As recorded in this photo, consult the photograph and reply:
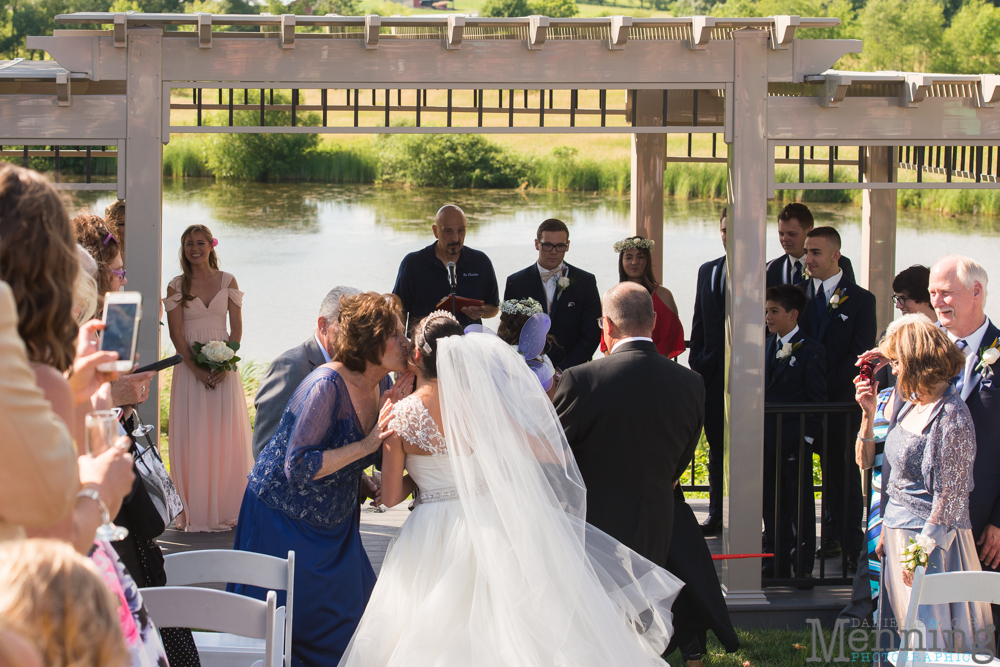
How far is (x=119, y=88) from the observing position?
4348 mm

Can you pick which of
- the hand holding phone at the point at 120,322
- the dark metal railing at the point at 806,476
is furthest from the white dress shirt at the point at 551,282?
the hand holding phone at the point at 120,322

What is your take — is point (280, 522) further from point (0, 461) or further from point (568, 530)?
point (0, 461)

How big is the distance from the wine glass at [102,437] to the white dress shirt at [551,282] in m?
4.25

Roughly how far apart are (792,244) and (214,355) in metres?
3.66

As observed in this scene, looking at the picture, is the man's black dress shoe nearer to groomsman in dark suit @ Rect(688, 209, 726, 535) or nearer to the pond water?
groomsman in dark suit @ Rect(688, 209, 726, 535)

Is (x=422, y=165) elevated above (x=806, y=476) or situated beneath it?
elevated above

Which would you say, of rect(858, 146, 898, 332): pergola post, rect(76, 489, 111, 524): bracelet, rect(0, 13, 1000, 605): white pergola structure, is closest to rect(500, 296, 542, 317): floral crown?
rect(0, 13, 1000, 605): white pergola structure

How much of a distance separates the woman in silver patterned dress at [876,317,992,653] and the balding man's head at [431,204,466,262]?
322cm

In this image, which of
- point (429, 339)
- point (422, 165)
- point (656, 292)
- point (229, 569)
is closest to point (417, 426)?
point (429, 339)

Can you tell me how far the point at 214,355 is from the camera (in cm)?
542

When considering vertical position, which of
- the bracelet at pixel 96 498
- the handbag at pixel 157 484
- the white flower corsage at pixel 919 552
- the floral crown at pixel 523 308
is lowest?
the white flower corsage at pixel 919 552

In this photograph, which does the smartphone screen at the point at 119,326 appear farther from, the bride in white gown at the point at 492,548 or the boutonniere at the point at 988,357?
the boutonniere at the point at 988,357

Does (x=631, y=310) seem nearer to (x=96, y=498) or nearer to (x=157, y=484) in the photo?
(x=157, y=484)

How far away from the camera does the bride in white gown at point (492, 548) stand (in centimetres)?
305
